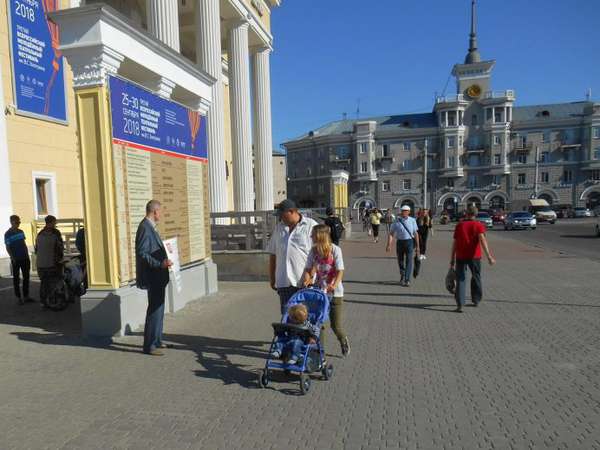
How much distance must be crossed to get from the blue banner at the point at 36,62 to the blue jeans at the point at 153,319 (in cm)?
1045

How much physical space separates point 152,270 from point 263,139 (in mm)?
17126

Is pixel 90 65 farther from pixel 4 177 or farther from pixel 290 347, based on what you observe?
pixel 4 177

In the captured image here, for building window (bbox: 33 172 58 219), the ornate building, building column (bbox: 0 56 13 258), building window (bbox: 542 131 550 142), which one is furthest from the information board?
building window (bbox: 542 131 550 142)

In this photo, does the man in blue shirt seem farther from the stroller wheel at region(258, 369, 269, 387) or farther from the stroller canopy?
the stroller wheel at region(258, 369, 269, 387)

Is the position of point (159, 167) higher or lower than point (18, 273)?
higher

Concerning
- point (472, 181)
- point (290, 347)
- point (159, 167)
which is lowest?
point (290, 347)

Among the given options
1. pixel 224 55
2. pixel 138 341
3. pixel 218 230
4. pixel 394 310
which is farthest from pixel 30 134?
pixel 224 55

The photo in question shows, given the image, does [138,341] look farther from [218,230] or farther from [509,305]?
[509,305]

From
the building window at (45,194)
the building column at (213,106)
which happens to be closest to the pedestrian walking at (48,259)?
the building window at (45,194)

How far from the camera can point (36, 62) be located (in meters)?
12.6

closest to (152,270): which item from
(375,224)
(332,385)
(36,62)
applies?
(332,385)

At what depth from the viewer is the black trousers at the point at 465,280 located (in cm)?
683

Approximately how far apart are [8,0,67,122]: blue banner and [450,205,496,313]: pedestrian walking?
12.7 meters

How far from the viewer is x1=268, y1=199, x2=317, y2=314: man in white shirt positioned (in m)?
4.60
